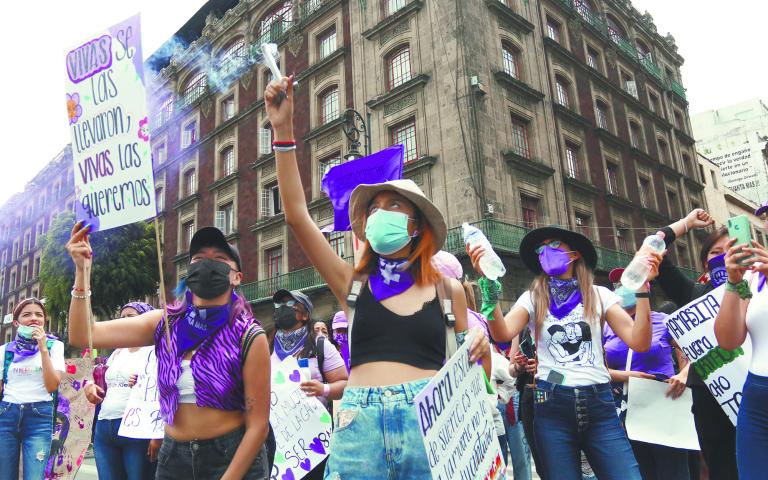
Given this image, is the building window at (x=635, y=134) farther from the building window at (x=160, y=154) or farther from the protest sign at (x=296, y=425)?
the protest sign at (x=296, y=425)

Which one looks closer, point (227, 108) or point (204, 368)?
point (204, 368)

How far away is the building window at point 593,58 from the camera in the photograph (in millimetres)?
26719

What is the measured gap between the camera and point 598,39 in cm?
2741

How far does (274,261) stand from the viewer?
80.7 ft

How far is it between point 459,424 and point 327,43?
78.6 ft

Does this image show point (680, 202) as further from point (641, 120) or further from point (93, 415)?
point (93, 415)

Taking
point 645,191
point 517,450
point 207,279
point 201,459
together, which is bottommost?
point 517,450

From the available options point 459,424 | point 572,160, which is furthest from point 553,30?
point 459,424

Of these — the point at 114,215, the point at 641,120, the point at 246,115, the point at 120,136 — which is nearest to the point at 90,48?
the point at 120,136

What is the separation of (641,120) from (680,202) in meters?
5.04

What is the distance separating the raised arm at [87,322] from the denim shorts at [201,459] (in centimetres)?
58

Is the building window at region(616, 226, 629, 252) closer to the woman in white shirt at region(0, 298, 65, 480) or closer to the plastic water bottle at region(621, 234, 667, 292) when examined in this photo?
the plastic water bottle at region(621, 234, 667, 292)

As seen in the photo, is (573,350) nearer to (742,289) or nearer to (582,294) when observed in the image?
(582,294)

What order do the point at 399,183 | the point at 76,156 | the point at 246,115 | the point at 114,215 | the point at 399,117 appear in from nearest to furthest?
the point at 399,183
the point at 114,215
the point at 76,156
the point at 399,117
the point at 246,115
